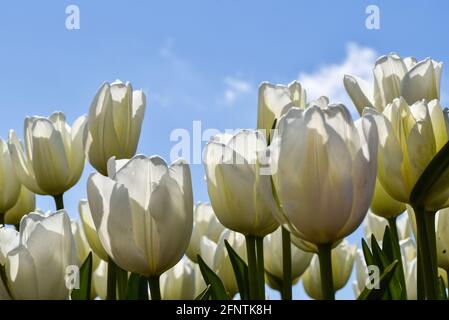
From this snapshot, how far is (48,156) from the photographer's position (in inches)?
93.0

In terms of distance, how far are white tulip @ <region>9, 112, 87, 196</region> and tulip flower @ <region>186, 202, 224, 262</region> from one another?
61cm

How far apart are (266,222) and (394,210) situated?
1.81ft

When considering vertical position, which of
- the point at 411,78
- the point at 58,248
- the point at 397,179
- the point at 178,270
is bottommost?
the point at 178,270

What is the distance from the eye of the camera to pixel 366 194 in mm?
1296

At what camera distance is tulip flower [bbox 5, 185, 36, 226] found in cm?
271

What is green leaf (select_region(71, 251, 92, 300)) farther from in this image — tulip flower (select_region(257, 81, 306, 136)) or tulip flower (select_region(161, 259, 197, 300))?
tulip flower (select_region(161, 259, 197, 300))

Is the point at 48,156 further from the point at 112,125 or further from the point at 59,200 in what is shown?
the point at 112,125

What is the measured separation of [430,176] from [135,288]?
2.85ft

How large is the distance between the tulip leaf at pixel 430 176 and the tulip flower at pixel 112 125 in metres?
0.98

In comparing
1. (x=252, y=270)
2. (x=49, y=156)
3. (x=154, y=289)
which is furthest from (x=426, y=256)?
(x=49, y=156)

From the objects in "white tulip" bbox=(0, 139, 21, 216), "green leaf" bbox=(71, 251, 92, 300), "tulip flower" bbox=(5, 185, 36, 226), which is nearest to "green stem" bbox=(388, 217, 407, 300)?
"green leaf" bbox=(71, 251, 92, 300)
